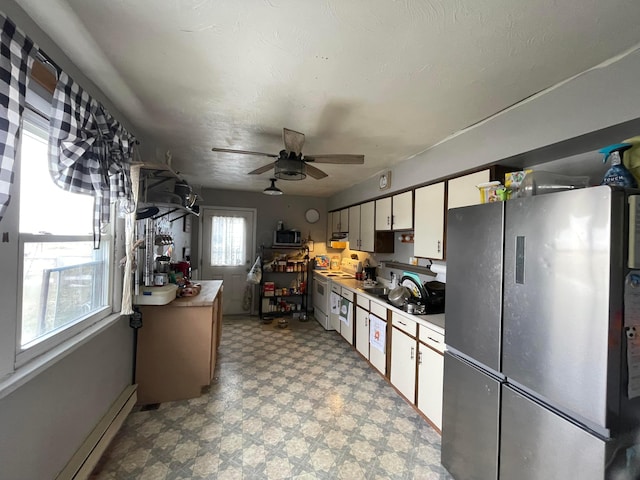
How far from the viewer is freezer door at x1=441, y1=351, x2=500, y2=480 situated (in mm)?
1396

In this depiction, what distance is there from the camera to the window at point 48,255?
1.21 meters

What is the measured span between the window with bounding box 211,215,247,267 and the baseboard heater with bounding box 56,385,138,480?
2903 millimetres

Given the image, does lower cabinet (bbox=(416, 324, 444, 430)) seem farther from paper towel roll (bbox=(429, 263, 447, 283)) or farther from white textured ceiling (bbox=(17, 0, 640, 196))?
white textured ceiling (bbox=(17, 0, 640, 196))

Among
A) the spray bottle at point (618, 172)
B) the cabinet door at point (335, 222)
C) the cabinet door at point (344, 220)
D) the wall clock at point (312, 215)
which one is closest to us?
the spray bottle at point (618, 172)

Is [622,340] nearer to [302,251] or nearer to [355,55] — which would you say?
[355,55]

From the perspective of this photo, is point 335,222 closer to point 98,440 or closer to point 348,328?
point 348,328

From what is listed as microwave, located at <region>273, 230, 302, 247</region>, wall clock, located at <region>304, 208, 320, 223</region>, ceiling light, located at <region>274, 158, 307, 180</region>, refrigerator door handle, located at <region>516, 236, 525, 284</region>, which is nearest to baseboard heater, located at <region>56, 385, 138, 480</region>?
ceiling light, located at <region>274, 158, 307, 180</region>

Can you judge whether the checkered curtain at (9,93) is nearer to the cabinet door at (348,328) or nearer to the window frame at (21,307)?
the window frame at (21,307)

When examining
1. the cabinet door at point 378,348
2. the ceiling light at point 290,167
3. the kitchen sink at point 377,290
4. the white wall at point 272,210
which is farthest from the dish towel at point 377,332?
the white wall at point 272,210

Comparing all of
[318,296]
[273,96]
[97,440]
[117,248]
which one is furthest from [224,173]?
[97,440]

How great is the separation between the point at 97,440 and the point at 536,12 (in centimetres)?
309

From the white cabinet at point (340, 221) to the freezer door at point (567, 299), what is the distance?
326cm

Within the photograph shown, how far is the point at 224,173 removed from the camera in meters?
3.69

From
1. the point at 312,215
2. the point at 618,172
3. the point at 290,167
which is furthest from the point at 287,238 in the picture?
the point at 618,172
